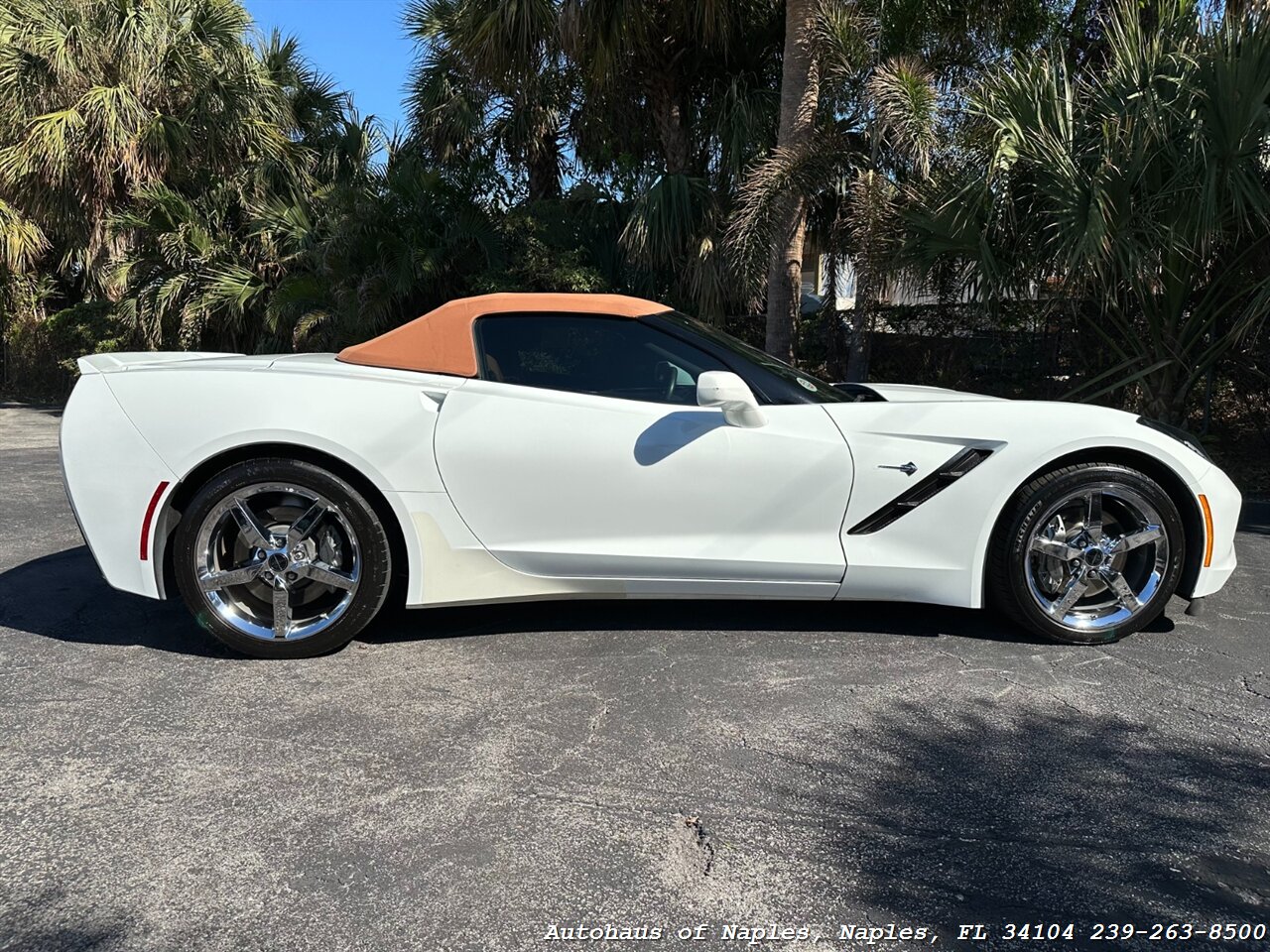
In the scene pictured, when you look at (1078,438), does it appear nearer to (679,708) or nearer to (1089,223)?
(679,708)

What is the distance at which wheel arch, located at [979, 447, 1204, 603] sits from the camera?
12.7ft

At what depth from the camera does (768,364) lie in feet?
13.3

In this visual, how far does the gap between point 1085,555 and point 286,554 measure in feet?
10.1

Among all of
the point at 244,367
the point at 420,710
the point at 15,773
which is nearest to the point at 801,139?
the point at 244,367

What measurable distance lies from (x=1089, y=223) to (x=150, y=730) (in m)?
Answer: 6.33

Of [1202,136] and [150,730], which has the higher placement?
[1202,136]

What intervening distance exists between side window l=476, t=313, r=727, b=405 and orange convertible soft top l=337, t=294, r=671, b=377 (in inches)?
1.8

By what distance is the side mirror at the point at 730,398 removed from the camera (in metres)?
3.58

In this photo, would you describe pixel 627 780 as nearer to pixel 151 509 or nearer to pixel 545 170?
pixel 151 509

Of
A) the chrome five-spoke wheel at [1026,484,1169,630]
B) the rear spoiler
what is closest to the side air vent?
the chrome five-spoke wheel at [1026,484,1169,630]

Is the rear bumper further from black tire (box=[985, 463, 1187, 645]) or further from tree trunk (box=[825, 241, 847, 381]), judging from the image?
tree trunk (box=[825, 241, 847, 381])

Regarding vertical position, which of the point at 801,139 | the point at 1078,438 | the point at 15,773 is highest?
the point at 801,139

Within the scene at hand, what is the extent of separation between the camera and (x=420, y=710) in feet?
10.9

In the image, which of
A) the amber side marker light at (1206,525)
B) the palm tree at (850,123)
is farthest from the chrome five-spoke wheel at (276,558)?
the palm tree at (850,123)
